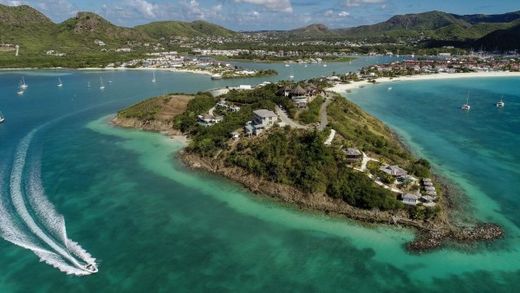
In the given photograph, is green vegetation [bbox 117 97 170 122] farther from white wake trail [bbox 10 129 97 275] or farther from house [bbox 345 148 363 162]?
house [bbox 345 148 363 162]

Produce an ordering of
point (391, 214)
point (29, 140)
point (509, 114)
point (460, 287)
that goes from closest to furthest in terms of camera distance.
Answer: point (460, 287) → point (391, 214) → point (29, 140) → point (509, 114)

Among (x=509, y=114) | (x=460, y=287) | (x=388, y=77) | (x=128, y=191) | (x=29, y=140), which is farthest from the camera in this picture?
(x=388, y=77)

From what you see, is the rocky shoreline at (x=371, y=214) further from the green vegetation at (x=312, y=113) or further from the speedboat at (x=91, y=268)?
the speedboat at (x=91, y=268)

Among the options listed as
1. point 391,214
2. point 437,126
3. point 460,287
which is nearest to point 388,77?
point 437,126

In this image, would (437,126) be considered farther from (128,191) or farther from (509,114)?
(128,191)

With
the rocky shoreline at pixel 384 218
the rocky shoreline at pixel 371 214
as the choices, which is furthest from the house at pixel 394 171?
the rocky shoreline at pixel 384 218

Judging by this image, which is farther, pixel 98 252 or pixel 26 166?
pixel 26 166

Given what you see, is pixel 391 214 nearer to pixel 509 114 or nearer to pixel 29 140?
pixel 29 140

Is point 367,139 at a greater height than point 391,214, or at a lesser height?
greater

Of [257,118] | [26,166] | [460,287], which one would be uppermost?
[257,118]
